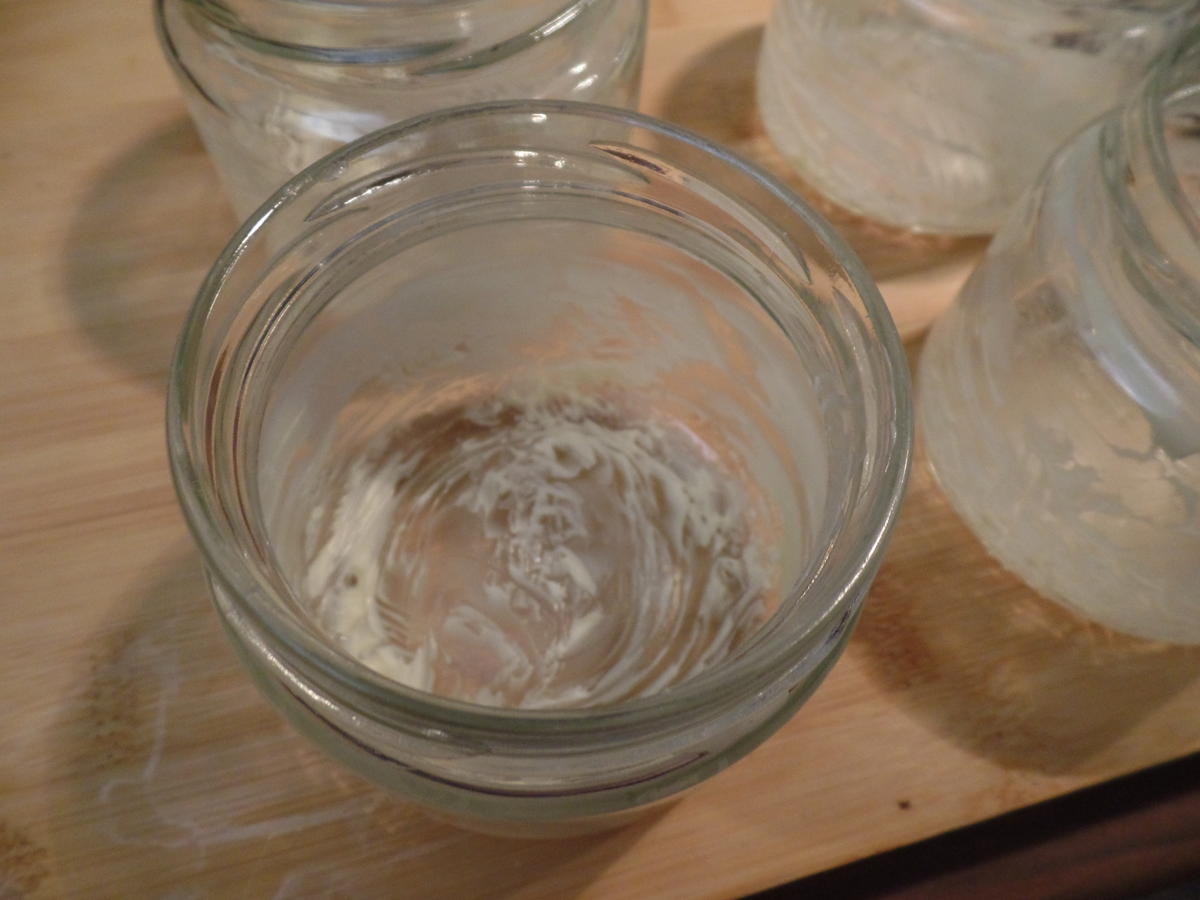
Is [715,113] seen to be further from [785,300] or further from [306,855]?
[306,855]

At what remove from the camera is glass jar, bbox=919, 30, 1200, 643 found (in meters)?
0.34

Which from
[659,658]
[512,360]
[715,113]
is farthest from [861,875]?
[715,113]

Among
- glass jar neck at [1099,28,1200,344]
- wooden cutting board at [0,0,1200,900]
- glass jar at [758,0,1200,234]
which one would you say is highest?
glass jar neck at [1099,28,1200,344]

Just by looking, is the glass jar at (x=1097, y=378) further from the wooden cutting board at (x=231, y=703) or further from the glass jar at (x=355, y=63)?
the glass jar at (x=355, y=63)

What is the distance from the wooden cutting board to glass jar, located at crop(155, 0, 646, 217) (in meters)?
0.07

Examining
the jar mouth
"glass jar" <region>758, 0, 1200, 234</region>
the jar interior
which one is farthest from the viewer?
"glass jar" <region>758, 0, 1200, 234</region>

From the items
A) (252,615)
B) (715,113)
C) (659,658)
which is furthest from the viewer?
(715,113)

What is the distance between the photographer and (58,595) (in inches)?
14.8

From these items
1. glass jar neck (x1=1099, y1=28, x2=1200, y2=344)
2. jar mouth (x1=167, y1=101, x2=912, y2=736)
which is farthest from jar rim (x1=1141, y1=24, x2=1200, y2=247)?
jar mouth (x1=167, y1=101, x2=912, y2=736)

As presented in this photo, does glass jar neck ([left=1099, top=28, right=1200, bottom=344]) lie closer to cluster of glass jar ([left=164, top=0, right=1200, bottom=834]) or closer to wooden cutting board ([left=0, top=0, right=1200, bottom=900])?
cluster of glass jar ([left=164, top=0, right=1200, bottom=834])

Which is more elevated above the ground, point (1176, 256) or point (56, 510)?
point (1176, 256)

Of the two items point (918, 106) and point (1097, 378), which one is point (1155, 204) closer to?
point (1097, 378)

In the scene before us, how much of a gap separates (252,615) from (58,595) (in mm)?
166

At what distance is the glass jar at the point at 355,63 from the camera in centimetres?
36
